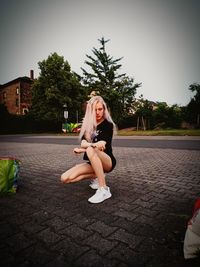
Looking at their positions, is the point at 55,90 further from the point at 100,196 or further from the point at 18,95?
the point at 100,196

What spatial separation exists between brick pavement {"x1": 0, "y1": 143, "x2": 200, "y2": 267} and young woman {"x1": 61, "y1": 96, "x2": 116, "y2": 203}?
320 mm

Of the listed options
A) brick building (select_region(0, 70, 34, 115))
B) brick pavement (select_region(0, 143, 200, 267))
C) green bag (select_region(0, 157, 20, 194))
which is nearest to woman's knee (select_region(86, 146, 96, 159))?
brick pavement (select_region(0, 143, 200, 267))

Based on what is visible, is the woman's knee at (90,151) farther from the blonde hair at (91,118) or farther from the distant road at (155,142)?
the distant road at (155,142)

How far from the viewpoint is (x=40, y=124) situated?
1458 inches

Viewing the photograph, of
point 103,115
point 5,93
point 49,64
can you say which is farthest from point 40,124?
point 103,115

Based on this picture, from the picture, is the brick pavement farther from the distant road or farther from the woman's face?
the distant road

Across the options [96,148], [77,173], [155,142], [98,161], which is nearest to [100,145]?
[96,148]

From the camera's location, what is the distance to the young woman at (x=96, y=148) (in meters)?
3.27

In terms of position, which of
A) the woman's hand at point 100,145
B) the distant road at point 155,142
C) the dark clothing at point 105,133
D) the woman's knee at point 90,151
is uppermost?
the dark clothing at point 105,133

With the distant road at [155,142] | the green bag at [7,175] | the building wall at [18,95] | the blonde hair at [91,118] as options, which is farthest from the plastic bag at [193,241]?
the building wall at [18,95]

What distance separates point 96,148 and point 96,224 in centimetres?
Result: 115

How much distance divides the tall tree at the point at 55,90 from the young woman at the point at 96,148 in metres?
31.6

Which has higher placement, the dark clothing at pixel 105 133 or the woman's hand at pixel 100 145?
the dark clothing at pixel 105 133

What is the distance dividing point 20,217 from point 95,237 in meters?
1.12
